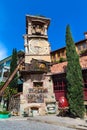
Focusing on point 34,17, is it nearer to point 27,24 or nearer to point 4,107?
point 27,24

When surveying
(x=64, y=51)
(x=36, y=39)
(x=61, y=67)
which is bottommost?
(x=61, y=67)

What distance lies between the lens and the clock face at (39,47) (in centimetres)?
2739

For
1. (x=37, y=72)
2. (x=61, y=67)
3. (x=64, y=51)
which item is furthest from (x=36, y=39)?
(x=64, y=51)

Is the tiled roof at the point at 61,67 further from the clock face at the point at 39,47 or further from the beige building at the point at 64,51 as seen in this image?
the beige building at the point at 64,51

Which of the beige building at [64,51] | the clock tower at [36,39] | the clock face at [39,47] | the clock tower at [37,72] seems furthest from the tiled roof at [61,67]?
the beige building at [64,51]

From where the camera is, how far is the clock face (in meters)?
27.4

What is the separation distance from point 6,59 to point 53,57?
12.9 meters

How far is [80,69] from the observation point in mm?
21281

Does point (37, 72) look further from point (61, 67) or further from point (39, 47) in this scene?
point (39, 47)

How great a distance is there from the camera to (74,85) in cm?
2039

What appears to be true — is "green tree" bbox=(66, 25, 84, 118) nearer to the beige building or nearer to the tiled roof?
the tiled roof

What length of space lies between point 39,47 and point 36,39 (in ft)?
5.03

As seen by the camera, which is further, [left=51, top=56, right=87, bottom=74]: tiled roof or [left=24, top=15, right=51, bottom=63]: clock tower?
[left=24, top=15, right=51, bottom=63]: clock tower

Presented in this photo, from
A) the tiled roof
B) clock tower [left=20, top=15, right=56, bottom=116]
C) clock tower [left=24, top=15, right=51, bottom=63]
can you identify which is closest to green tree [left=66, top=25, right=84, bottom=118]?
the tiled roof
